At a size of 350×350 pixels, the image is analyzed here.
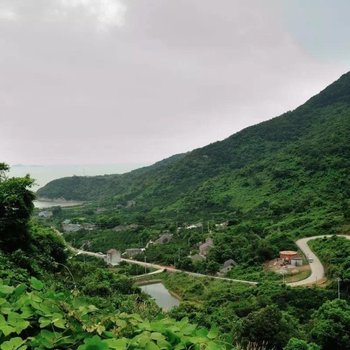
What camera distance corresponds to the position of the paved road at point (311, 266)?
29.2 meters

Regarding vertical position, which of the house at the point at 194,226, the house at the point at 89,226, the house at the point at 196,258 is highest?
the house at the point at 89,226

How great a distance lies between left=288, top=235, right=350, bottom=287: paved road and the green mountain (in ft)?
8.39

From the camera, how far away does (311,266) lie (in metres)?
32.4

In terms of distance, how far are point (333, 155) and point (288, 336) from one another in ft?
158

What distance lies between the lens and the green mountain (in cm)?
4881

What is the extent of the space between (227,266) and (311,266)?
7.46 metres

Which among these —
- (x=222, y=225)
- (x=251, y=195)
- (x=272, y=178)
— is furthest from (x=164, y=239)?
(x=272, y=178)

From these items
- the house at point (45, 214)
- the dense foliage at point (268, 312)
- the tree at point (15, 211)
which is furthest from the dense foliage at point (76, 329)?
the house at point (45, 214)

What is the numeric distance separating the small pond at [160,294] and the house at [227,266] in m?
5.17

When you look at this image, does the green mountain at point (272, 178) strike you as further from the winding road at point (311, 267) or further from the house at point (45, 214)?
the house at point (45, 214)

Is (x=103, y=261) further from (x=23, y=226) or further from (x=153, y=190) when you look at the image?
(x=153, y=190)

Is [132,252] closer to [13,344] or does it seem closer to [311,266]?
[311,266]

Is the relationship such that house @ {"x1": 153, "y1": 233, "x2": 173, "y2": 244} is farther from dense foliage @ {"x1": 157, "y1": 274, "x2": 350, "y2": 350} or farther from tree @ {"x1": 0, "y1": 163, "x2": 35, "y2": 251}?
tree @ {"x1": 0, "y1": 163, "x2": 35, "y2": 251}

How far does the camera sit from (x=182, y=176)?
93.0 meters
